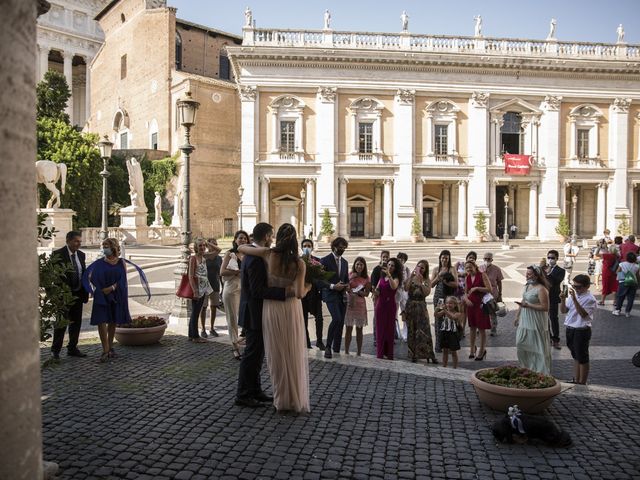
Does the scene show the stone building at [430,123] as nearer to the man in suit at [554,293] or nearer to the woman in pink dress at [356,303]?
the man in suit at [554,293]

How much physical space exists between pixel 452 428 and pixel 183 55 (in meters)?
50.0

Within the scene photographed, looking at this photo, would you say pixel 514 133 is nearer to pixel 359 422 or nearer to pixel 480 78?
pixel 480 78

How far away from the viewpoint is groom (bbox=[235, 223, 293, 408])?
5.89 meters

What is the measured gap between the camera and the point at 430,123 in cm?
3950

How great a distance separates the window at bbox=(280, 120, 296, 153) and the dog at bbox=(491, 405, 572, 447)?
34.8 meters

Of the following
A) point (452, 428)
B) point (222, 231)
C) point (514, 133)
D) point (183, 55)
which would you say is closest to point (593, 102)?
point (514, 133)

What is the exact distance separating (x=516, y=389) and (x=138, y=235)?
29550 millimetres

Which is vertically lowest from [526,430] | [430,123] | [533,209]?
[526,430]

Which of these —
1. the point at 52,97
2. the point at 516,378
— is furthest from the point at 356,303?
the point at 52,97

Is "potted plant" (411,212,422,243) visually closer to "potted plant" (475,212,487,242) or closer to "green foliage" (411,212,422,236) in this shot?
"green foliage" (411,212,422,236)

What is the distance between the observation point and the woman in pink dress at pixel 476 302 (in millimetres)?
8641

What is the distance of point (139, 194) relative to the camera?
32625 mm

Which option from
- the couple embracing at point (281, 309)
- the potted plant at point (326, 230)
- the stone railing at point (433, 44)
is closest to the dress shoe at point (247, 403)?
the couple embracing at point (281, 309)

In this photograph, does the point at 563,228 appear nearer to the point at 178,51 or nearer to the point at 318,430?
the point at 178,51
